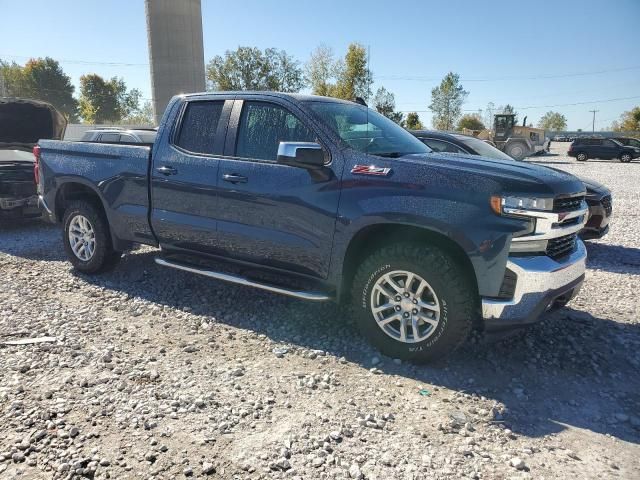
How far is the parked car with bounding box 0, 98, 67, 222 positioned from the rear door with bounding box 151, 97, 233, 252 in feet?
13.6

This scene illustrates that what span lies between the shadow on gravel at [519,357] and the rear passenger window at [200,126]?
1535 millimetres

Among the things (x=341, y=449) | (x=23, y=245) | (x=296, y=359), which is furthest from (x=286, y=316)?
(x=23, y=245)

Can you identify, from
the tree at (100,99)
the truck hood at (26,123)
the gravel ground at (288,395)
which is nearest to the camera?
the gravel ground at (288,395)

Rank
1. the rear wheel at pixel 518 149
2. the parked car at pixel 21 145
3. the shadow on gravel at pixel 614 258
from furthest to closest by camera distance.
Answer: the rear wheel at pixel 518 149 → the parked car at pixel 21 145 → the shadow on gravel at pixel 614 258

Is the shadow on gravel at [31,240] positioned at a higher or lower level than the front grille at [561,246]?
lower

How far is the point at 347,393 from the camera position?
10.7ft

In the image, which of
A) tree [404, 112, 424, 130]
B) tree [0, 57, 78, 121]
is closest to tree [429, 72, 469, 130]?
tree [404, 112, 424, 130]

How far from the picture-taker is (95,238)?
5441 mm

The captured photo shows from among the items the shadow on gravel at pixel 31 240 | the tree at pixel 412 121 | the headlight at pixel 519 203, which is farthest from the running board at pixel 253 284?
the tree at pixel 412 121

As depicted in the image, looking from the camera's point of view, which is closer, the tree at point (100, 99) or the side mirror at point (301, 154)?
the side mirror at point (301, 154)

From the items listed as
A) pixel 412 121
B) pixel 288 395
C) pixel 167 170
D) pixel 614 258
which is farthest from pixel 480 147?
pixel 412 121

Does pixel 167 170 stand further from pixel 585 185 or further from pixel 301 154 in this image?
pixel 585 185

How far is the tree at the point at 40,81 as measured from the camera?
80000 mm

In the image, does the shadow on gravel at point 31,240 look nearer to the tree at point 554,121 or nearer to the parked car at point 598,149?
the parked car at point 598,149
